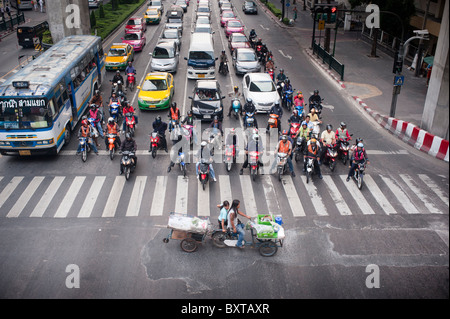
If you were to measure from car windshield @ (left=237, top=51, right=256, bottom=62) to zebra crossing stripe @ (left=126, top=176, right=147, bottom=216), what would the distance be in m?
15.4

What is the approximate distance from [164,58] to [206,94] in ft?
27.7

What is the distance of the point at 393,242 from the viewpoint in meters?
11.7

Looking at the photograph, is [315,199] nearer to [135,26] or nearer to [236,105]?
[236,105]

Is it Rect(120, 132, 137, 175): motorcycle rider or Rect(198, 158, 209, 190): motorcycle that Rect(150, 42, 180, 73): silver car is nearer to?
Rect(120, 132, 137, 175): motorcycle rider

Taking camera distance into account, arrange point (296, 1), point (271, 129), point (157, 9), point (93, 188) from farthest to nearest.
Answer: point (296, 1) < point (157, 9) < point (271, 129) < point (93, 188)

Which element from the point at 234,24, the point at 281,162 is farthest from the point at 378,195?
the point at 234,24

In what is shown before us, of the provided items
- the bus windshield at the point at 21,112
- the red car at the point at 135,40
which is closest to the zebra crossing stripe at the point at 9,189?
the bus windshield at the point at 21,112

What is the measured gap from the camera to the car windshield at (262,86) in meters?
22.4

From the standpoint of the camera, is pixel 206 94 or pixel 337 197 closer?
pixel 337 197

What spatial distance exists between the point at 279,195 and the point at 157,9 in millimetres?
39797

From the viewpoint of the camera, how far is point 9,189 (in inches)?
585
